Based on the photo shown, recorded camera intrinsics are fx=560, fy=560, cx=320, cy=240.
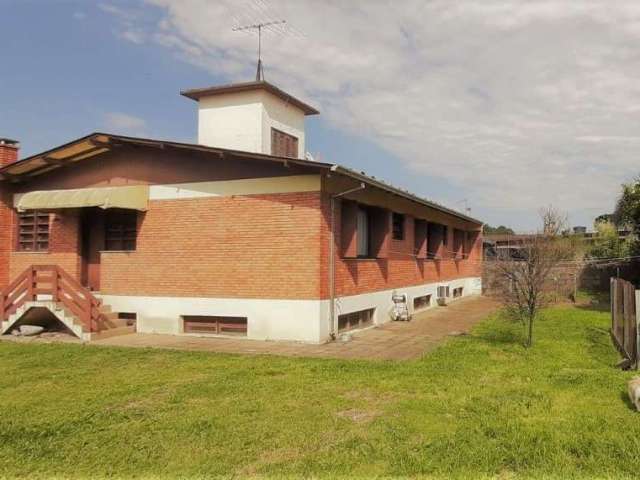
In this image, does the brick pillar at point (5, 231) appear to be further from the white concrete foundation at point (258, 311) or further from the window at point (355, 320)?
the window at point (355, 320)

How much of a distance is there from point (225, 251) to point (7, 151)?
8211mm

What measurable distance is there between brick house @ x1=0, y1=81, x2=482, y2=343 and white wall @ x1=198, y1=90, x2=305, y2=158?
208 inches

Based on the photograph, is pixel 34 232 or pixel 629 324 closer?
pixel 629 324

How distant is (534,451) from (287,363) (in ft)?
17.3

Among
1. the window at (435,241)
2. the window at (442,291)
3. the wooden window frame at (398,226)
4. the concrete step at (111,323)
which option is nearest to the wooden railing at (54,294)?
the concrete step at (111,323)

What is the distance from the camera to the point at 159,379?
28.9 feet

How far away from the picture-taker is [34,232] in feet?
54.0

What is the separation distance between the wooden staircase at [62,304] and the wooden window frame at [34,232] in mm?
2100

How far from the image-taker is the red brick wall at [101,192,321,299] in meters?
12.7

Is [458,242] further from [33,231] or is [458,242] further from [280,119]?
[33,231]

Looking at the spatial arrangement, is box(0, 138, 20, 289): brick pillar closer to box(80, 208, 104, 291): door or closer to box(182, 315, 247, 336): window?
box(80, 208, 104, 291): door

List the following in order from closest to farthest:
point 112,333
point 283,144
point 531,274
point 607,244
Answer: point 531,274
point 112,333
point 283,144
point 607,244

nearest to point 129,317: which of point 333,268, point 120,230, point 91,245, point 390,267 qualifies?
point 120,230

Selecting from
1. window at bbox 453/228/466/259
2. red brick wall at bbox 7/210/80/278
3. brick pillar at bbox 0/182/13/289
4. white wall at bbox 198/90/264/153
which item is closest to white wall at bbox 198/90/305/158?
white wall at bbox 198/90/264/153
